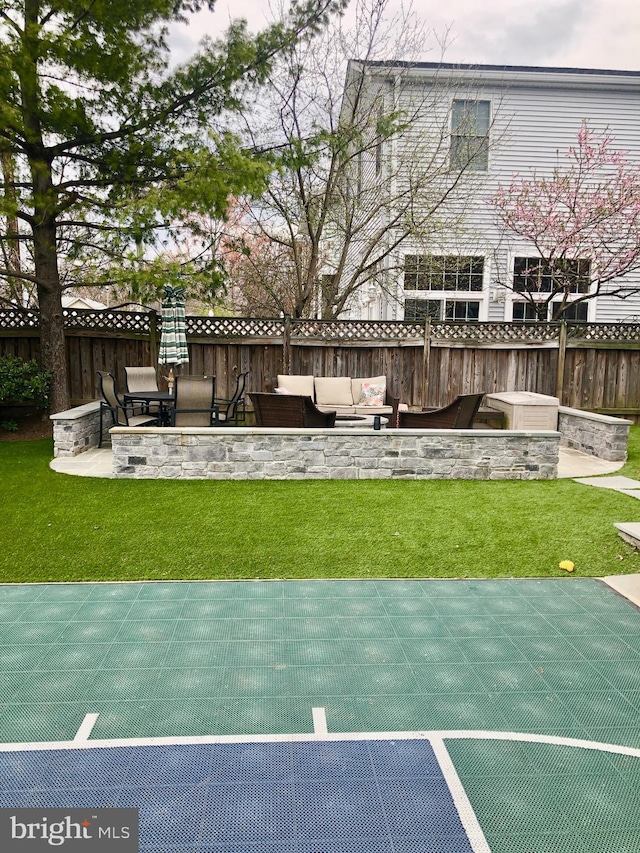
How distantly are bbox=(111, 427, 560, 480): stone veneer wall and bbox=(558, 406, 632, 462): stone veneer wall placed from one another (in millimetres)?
1485

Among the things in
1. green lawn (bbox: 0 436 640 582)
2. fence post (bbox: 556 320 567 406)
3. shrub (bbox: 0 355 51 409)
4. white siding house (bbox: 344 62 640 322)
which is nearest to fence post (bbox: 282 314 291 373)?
white siding house (bbox: 344 62 640 322)

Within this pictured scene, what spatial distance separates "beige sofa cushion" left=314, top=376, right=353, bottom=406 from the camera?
32.7 ft

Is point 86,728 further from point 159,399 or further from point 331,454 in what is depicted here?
point 159,399

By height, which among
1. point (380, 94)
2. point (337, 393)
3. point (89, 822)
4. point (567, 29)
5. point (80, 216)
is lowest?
point (89, 822)

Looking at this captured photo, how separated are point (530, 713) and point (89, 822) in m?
1.97

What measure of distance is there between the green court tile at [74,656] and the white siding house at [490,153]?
1024 cm

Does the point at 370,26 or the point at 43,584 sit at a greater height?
the point at 370,26

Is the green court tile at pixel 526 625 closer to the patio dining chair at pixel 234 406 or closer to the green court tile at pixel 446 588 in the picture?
the green court tile at pixel 446 588

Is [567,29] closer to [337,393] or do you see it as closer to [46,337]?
[337,393]

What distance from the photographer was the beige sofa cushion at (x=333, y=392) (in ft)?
32.7

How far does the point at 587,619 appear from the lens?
3.76 m

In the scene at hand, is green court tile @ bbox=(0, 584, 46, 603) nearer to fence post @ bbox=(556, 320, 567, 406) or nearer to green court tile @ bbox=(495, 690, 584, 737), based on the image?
green court tile @ bbox=(495, 690, 584, 737)

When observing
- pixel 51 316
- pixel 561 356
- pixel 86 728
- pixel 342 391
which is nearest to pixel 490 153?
pixel 561 356

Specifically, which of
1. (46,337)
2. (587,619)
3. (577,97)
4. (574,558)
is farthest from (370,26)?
(587,619)
